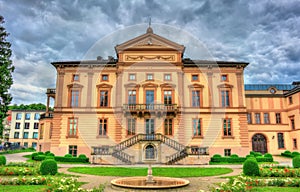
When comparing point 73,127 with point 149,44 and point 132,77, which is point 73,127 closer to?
point 132,77

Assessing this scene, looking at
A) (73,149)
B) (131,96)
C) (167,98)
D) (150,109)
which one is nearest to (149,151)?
(150,109)

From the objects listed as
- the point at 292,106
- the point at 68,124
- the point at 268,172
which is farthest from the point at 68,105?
the point at 292,106

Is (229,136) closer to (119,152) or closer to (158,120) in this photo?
(158,120)

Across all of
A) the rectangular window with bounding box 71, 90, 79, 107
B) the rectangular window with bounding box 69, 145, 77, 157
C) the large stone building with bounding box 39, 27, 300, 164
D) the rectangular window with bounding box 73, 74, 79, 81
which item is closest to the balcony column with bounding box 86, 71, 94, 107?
the large stone building with bounding box 39, 27, 300, 164

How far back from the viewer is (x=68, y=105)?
3478 cm

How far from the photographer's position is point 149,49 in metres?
34.1

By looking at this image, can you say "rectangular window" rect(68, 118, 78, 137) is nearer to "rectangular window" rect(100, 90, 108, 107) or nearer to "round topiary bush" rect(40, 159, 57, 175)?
"rectangular window" rect(100, 90, 108, 107)

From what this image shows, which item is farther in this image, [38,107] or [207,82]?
[38,107]

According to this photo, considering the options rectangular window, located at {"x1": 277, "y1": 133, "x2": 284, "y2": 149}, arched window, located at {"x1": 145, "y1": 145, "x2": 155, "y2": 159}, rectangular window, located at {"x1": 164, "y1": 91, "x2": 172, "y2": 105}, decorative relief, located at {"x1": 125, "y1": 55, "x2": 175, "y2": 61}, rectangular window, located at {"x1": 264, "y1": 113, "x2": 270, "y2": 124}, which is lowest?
arched window, located at {"x1": 145, "y1": 145, "x2": 155, "y2": 159}

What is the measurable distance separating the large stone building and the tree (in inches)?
234

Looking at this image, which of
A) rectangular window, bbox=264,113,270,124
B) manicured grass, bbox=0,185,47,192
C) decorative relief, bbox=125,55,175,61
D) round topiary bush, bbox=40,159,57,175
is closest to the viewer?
manicured grass, bbox=0,185,47,192

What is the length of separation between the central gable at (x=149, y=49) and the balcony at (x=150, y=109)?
21.4 ft

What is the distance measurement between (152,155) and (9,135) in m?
70.5

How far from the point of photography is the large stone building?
33.1 metres
